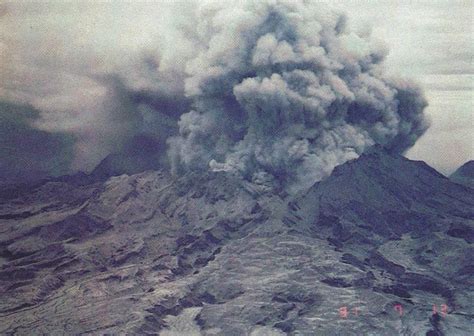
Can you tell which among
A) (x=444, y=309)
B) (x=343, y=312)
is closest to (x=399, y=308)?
(x=444, y=309)

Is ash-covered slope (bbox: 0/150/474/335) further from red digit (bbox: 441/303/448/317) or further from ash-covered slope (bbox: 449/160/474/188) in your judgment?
ash-covered slope (bbox: 449/160/474/188)

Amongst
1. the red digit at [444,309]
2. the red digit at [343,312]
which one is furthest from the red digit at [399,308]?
the red digit at [343,312]

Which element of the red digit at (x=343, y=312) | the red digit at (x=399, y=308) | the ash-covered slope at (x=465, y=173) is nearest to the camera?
the red digit at (x=343, y=312)

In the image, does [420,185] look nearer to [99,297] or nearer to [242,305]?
[242,305]

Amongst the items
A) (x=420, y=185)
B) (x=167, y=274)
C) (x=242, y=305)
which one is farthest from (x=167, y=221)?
(x=420, y=185)

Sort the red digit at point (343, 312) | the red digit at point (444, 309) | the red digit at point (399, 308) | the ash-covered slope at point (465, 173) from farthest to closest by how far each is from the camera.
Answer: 1. the ash-covered slope at point (465, 173)
2. the red digit at point (444, 309)
3. the red digit at point (399, 308)
4. the red digit at point (343, 312)

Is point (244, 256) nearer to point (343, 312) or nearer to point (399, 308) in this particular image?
point (343, 312)

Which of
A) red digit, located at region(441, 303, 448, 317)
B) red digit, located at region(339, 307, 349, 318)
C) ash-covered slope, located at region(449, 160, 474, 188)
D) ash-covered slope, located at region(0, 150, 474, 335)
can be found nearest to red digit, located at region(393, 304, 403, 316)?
ash-covered slope, located at region(0, 150, 474, 335)

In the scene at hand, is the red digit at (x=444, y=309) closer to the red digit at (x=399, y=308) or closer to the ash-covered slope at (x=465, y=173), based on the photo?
the red digit at (x=399, y=308)
